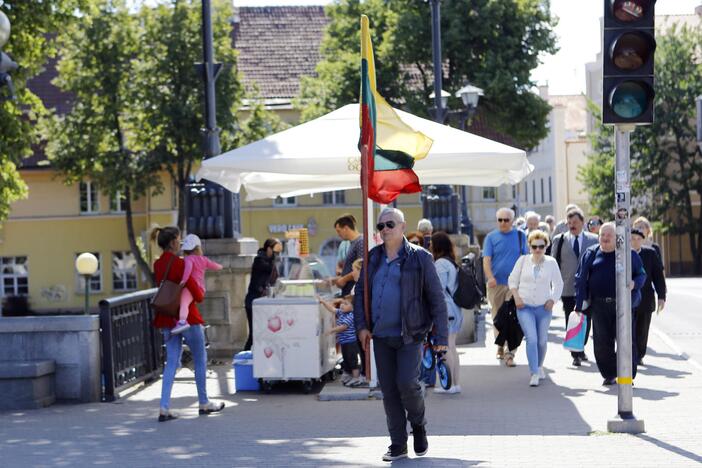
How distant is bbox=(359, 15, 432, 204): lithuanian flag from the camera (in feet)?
40.7

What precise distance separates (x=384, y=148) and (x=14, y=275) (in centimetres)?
5310

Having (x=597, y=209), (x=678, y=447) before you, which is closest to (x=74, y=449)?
(x=678, y=447)

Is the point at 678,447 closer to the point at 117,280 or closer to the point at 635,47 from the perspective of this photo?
the point at 635,47

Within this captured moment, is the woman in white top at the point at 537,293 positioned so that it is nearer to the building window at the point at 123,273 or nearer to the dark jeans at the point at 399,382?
the dark jeans at the point at 399,382

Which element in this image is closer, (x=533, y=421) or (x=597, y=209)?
(x=533, y=421)

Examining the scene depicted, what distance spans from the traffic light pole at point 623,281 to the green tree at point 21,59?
1793cm

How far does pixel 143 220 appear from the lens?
63312 mm

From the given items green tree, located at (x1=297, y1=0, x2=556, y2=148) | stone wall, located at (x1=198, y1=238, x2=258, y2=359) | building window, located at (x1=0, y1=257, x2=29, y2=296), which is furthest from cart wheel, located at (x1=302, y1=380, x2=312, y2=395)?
building window, located at (x1=0, y1=257, x2=29, y2=296)

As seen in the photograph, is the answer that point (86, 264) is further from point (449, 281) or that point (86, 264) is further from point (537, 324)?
point (449, 281)

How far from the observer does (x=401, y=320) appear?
32.2ft

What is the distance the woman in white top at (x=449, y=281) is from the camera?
13.8 meters

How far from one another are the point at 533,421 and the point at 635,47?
3.24m

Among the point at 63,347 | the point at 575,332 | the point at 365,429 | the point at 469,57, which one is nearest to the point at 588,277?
the point at 575,332

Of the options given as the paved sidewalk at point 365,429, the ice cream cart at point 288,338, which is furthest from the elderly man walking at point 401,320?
the ice cream cart at point 288,338
